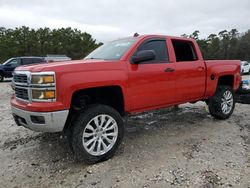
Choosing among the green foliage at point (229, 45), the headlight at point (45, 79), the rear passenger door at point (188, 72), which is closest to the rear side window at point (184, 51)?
the rear passenger door at point (188, 72)

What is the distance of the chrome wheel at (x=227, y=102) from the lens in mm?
6770

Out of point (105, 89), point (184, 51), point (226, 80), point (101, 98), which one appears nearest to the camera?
point (105, 89)

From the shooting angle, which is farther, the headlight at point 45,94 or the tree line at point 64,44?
the tree line at point 64,44

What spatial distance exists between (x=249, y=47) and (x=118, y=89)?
55.7 meters

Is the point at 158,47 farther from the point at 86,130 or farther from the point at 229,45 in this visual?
the point at 229,45

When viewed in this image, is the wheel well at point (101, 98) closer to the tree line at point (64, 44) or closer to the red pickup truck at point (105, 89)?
the red pickup truck at point (105, 89)

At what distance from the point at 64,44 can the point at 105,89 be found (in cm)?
4574

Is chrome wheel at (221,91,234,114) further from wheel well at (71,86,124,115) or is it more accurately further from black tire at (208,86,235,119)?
wheel well at (71,86,124,115)

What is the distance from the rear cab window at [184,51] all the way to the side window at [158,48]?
40 centimetres

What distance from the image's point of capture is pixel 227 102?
6902 mm

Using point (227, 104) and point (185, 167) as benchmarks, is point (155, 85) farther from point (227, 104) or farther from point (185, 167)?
point (227, 104)

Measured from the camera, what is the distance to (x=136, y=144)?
16.7 ft

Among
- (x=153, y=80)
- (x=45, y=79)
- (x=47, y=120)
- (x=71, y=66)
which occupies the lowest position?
(x=47, y=120)

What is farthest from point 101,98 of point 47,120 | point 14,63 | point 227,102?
point 14,63
